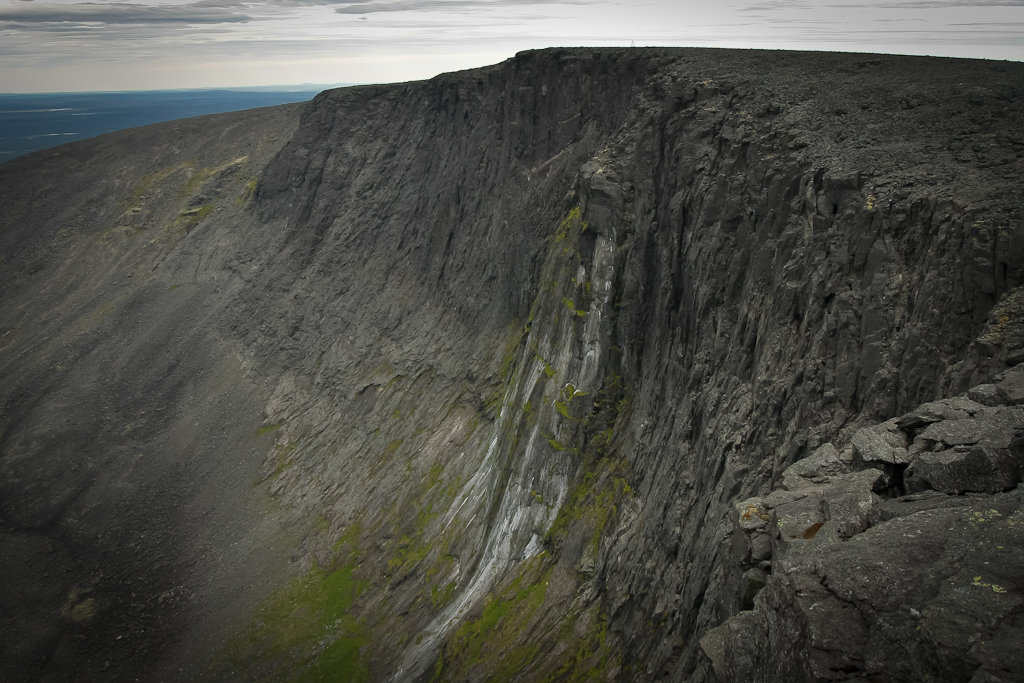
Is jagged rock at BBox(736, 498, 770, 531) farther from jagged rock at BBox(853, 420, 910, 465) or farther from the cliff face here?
jagged rock at BBox(853, 420, 910, 465)

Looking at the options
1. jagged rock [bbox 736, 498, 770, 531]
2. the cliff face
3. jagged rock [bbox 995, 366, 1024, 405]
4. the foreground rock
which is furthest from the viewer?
the cliff face

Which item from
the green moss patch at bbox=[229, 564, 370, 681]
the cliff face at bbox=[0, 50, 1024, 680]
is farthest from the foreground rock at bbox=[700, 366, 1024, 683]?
the green moss patch at bbox=[229, 564, 370, 681]

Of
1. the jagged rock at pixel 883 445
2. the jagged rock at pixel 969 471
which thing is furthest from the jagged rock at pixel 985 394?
the jagged rock at pixel 969 471

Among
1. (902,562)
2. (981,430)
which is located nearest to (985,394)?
(981,430)

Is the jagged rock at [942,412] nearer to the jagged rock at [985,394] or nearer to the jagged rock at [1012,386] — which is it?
the jagged rock at [985,394]

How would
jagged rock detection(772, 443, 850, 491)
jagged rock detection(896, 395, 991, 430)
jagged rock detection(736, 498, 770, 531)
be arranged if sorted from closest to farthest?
jagged rock detection(896, 395, 991, 430) < jagged rock detection(736, 498, 770, 531) < jagged rock detection(772, 443, 850, 491)

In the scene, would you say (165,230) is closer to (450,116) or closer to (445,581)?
(450,116)

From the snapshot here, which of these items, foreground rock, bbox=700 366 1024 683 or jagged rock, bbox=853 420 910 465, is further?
jagged rock, bbox=853 420 910 465

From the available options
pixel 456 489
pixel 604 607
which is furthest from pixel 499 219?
pixel 604 607
